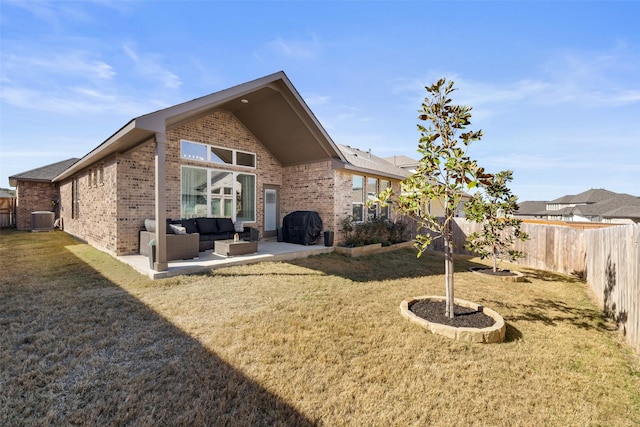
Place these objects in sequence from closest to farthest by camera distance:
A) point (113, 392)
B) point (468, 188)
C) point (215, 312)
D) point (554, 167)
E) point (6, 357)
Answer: point (113, 392), point (6, 357), point (468, 188), point (215, 312), point (554, 167)

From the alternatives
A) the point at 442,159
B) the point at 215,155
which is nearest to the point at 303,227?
the point at 215,155

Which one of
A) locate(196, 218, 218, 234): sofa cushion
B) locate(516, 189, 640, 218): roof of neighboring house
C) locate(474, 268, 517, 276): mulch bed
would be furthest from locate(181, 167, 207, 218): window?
locate(516, 189, 640, 218): roof of neighboring house

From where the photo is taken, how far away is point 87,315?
12.7 feet

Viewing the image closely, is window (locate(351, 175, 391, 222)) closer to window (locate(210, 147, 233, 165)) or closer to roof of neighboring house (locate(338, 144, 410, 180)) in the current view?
roof of neighboring house (locate(338, 144, 410, 180))

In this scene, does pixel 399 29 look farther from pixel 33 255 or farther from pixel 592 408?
pixel 33 255

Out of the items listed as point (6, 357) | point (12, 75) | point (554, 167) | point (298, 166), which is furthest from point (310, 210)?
point (554, 167)

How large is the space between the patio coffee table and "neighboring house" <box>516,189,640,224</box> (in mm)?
19937

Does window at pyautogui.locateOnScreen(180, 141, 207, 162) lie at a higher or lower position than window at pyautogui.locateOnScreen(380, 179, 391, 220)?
higher

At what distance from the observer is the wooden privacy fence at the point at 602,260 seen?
11.7ft

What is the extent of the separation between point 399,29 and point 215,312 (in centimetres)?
819

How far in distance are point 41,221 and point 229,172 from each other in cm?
1222

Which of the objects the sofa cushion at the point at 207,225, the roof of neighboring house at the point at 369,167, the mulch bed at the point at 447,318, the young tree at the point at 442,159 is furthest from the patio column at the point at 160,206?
the roof of neighboring house at the point at 369,167

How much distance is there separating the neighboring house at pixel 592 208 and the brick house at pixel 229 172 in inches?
665

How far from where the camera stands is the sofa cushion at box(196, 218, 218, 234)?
8859mm
